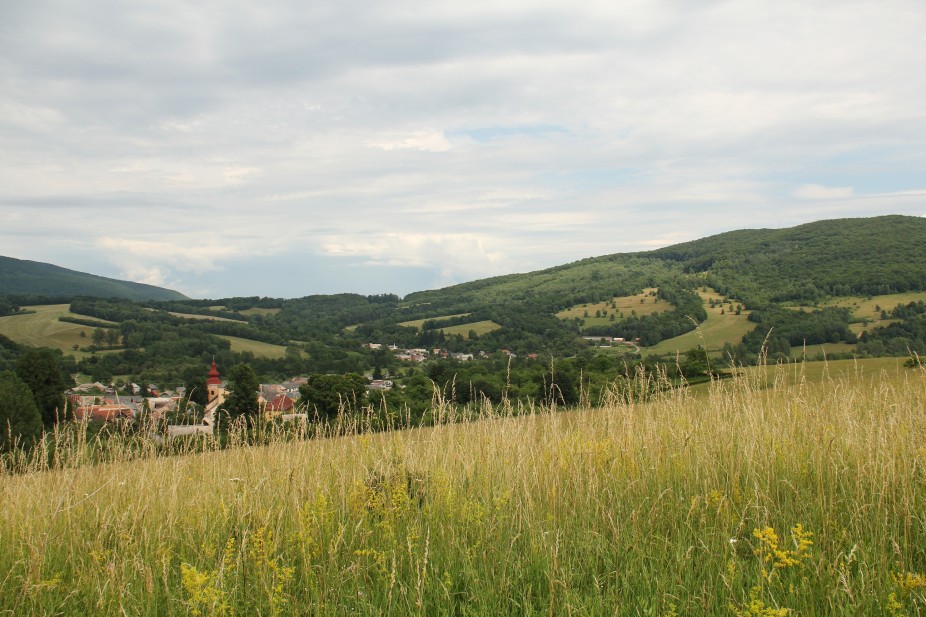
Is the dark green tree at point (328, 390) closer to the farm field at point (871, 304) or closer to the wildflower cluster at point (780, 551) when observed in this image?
the wildflower cluster at point (780, 551)

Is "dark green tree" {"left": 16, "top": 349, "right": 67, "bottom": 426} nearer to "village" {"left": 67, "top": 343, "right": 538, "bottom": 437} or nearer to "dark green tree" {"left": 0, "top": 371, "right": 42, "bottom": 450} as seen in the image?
"village" {"left": 67, "top": 343, "right": 538, "bottom": 437}

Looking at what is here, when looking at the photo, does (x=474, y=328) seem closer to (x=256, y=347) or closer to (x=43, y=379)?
(x=256, y=347)

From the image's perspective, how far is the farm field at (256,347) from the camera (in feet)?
294

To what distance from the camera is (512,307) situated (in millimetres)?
133375

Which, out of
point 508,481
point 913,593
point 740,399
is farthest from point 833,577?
point 740,399

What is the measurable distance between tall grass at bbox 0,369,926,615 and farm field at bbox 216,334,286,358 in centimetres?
8668

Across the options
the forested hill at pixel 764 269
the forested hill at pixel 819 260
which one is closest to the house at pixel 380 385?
the forested hill at pixel 819 260

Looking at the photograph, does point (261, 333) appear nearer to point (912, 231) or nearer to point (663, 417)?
point (663, 417)

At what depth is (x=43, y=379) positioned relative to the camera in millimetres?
33844

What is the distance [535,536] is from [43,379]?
3918cm

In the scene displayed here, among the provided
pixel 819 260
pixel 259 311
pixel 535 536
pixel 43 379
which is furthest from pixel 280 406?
pixel 259 311

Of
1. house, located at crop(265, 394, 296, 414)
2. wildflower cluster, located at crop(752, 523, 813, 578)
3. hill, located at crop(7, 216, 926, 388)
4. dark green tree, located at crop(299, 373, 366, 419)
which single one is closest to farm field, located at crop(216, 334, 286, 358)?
hill, located at crop(7, 216, 926, 388)

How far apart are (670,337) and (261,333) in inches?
2838

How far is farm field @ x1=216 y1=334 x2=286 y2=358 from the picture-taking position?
8951 centimetres
